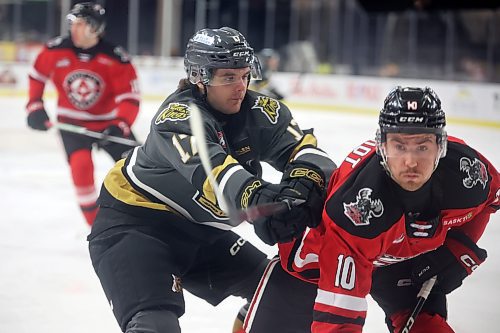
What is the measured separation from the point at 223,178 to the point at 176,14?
10799 millimetres

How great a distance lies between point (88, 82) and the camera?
4.34 m

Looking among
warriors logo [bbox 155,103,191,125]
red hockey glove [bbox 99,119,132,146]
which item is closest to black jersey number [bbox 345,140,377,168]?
warriors logo [bbox 155,103,191,125]

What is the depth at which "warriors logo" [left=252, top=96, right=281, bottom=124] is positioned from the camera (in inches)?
82.6

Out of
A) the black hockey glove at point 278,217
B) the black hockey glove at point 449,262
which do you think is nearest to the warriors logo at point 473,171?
the black hockey glove at point 449,262

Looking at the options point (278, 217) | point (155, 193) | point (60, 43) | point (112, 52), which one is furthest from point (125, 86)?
point (278, 217)

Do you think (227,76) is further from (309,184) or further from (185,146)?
(309,184)

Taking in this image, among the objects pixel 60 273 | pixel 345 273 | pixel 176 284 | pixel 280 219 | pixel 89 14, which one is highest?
pixel 89 14

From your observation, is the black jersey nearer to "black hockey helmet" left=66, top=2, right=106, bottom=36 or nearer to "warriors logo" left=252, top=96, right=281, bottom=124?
"warriors logo" left=252, top=96, right=281, bottom=124

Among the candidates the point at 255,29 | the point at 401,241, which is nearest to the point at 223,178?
the point at 401,241

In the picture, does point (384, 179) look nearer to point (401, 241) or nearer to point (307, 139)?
point (401, 241)

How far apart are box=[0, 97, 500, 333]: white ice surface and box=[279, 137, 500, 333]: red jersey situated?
0.85 m

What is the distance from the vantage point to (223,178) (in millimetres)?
1810

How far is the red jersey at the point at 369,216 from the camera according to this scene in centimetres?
170

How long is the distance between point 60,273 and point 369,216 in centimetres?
203
